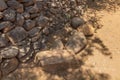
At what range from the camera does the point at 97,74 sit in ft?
15.2

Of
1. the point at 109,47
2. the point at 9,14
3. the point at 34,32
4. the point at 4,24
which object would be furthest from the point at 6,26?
the point at 109,47

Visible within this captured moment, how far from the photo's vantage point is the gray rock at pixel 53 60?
4.69 metres

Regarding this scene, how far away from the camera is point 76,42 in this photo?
5227mm

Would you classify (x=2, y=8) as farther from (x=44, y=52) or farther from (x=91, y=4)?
(x=91, y=4)

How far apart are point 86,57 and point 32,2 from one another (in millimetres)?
1689

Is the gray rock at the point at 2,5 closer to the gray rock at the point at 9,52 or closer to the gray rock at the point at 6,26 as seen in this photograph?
the gray rock at the point at 6,26

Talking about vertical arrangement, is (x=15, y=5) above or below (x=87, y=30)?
above

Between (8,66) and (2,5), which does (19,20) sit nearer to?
(2,5)

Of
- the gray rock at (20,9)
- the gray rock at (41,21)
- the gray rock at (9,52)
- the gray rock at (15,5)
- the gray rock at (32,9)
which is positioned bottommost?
the gray rock at (9,52)

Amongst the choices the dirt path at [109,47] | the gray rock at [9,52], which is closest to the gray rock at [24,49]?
the gray rock at [9,52]

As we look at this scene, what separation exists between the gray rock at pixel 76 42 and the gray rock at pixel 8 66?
4.00 feet

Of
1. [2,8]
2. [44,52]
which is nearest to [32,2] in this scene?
[2,8]

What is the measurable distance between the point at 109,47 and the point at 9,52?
221 cm

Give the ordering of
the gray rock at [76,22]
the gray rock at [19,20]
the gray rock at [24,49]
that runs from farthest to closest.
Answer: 1. the gray rock at [76,22]
2. the gray rock at [19,20]
3. the gray rock at [24,49]
